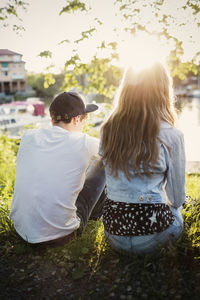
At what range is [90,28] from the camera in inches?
160

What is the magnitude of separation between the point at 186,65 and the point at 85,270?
138 inches

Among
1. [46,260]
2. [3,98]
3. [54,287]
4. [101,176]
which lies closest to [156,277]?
[54,287]

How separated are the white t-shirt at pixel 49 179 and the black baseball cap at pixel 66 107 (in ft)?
0.91

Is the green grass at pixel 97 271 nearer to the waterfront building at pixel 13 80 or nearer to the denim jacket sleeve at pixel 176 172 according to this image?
the denim jacket sleeve at pixel 176 172

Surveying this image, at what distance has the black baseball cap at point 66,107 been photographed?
7.54 ft

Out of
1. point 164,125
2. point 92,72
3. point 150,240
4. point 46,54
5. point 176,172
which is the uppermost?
point 46,54

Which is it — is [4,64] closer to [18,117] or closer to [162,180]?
[18,117]

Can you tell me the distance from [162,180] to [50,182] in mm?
745

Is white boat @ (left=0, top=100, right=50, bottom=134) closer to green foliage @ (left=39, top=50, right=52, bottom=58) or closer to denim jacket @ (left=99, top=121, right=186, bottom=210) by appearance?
green foliage @ (left=39, top=50, right=52, bottom=58)

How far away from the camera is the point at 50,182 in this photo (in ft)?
6.34

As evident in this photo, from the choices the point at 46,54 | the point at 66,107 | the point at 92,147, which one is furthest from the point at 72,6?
the point at 92,147

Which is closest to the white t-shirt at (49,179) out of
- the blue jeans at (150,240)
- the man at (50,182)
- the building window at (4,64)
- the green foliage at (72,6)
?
the man at (50,182)

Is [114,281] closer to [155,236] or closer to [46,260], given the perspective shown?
[155,236]

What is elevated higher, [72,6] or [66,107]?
[72,6]
